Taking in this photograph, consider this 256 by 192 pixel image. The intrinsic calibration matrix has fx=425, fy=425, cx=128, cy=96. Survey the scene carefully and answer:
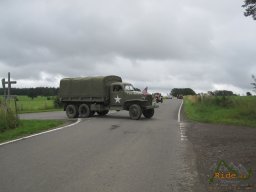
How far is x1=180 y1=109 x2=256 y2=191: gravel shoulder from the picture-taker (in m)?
7.54

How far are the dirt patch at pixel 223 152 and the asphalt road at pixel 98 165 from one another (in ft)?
0.89

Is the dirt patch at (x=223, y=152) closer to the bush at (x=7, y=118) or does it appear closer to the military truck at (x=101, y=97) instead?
the bush at (x=7, y=118)

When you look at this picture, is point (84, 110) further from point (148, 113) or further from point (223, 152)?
point (223, 152)

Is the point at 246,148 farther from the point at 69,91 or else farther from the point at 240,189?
the point at 69,91

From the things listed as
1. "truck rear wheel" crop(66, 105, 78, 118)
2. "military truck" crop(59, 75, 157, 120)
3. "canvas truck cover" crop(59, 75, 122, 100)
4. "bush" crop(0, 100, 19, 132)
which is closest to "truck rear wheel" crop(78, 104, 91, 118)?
"military truck" crop(59, 75, 157, 120)

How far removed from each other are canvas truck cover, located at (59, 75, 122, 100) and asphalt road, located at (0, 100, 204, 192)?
42.5 feet

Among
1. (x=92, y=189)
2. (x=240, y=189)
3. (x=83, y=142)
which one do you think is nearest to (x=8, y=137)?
(x=83, y=142)

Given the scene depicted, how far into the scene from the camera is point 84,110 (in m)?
28.7

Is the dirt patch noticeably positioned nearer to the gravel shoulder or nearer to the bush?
the gravel shoulder

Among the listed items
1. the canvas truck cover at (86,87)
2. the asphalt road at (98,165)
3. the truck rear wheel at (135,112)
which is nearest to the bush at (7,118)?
the asphalt road at (98,165)

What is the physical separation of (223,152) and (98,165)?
3.78 meters

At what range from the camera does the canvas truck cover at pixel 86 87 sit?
2778cm

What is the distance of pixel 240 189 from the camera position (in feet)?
23.5

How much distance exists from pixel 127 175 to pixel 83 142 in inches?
217
